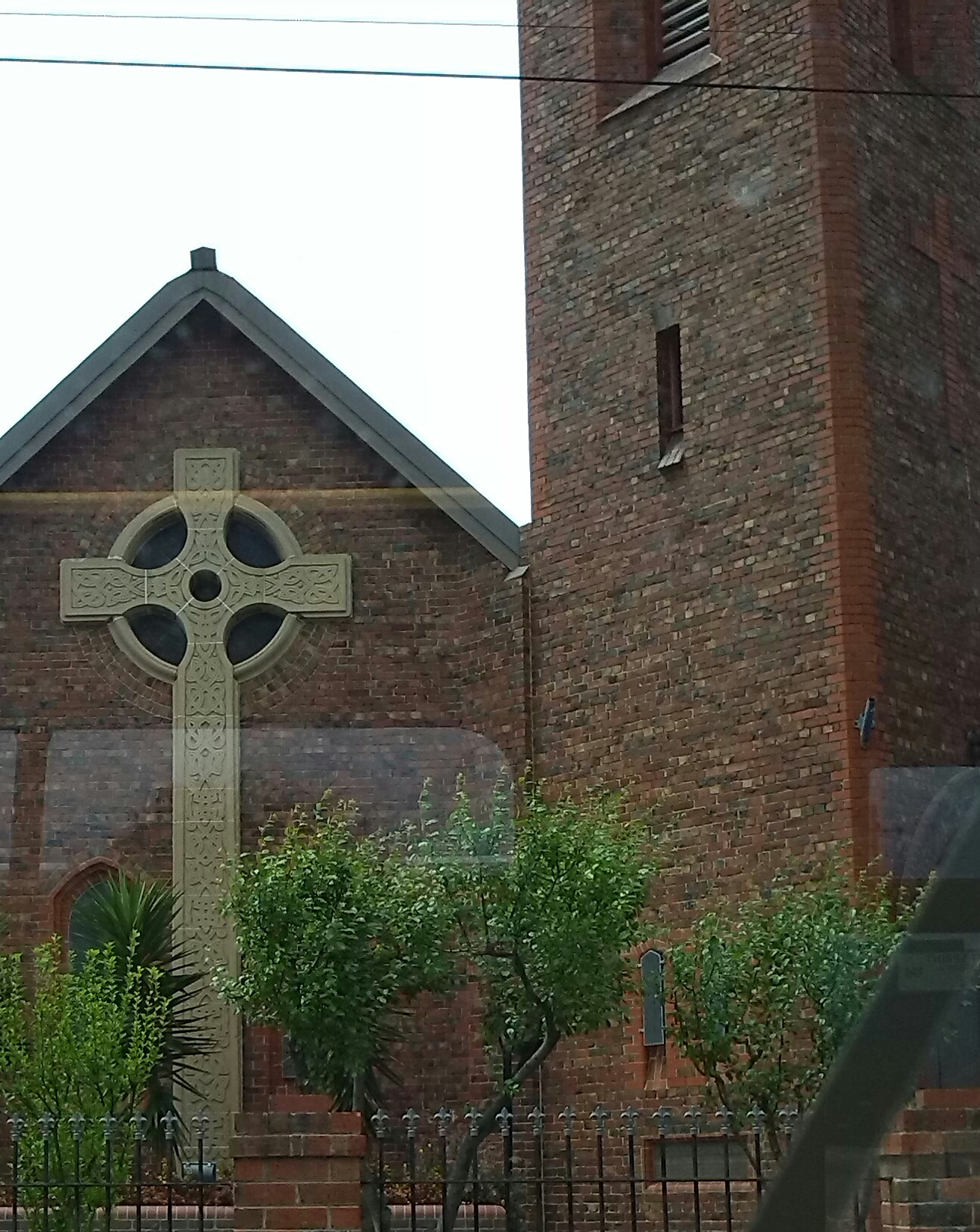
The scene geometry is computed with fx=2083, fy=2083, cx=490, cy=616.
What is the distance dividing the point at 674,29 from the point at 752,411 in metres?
3.60

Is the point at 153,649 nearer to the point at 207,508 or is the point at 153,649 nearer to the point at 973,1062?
the point at 207,508

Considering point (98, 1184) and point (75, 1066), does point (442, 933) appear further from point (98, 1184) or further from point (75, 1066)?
point (98, 1184)

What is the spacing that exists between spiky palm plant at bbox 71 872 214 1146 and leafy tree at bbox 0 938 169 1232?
55 centimetres

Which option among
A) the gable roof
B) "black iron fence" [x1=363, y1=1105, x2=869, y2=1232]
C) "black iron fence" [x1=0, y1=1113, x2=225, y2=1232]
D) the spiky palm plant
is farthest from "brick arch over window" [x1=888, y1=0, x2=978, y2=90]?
"black iron fence" [x1=0, y1=1113, x2=225, y2=1232]

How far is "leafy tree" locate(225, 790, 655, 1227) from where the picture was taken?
12266 mm

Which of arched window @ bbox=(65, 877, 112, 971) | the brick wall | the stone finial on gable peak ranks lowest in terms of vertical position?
arched window @ bbox=(65, 877, 112, 971)

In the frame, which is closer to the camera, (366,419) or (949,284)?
(949,284)

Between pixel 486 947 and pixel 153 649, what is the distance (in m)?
6.11

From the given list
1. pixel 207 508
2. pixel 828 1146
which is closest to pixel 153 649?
pixel 207 508

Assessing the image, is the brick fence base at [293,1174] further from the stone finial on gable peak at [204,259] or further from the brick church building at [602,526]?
the stone finial on gable peak at [204,259]

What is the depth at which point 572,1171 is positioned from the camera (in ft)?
47.2

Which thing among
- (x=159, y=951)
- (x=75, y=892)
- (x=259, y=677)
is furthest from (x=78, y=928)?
(x=259, y=677)

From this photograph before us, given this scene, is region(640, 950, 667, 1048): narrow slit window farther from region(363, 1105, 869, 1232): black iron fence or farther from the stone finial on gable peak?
the stone finial on gable peak

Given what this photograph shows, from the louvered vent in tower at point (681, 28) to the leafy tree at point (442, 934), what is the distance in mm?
7339
